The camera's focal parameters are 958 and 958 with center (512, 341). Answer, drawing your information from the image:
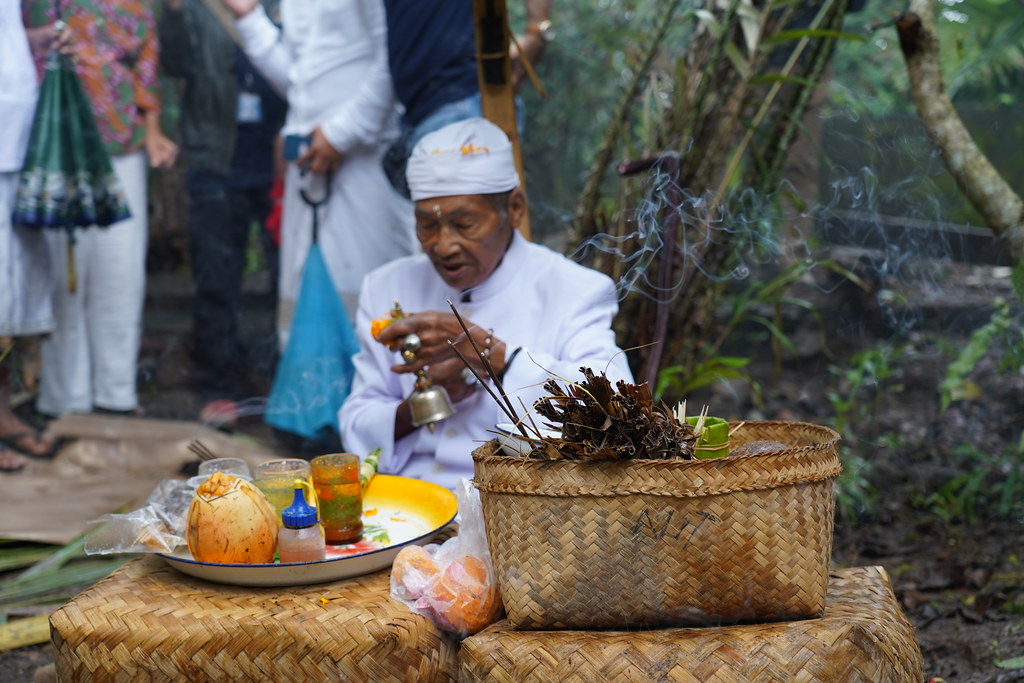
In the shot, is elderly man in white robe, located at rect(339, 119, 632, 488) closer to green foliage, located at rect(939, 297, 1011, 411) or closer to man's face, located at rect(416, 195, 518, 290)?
man's face, located at rect(416, 195, 518, 290)

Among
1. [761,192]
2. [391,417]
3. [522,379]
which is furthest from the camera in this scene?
[761,192]

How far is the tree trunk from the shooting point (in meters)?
3.15

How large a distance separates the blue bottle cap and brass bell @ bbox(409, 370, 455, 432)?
2.17 feet

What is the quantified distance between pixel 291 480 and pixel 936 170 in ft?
10.7

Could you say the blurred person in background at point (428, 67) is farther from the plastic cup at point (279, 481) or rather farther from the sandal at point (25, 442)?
the plastic cup at point (279, 481)

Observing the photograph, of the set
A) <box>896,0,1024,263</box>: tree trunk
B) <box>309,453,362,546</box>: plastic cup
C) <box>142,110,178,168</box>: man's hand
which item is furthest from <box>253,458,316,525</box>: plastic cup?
<box>142,110,178,168</box>: man's hand

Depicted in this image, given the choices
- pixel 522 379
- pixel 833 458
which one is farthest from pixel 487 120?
pixel 833 458

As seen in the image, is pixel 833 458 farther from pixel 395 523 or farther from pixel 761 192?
pixel 761 192

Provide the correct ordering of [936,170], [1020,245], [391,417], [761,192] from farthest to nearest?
[936,170] → [761,192] → [1020,245] → [391,417]

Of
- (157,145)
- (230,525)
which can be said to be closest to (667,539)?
(230,525)

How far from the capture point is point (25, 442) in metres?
4.04

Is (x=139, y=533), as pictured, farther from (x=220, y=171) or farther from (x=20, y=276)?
(x=220, y=171)

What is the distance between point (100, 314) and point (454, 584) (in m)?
2.93

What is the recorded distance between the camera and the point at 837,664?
174 cm
